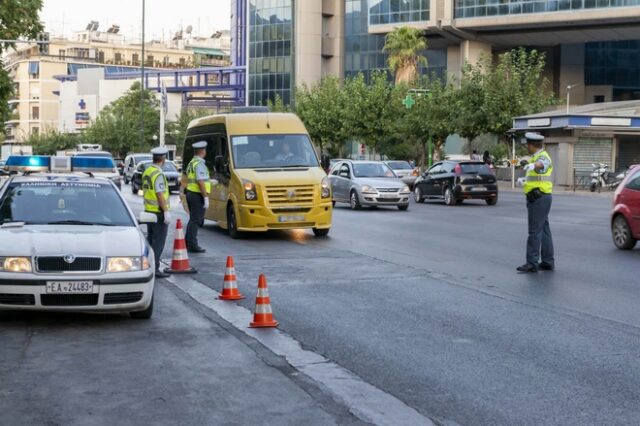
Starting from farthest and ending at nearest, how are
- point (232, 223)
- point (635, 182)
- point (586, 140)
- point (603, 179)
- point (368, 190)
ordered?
1. point (586, 140)
2. point (603, 179)
3. point (368, 190)
4. point (232, 223)
5. point (635, 182)

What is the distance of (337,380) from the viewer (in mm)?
7066

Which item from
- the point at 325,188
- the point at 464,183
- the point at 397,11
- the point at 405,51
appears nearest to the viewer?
the point at 325,188

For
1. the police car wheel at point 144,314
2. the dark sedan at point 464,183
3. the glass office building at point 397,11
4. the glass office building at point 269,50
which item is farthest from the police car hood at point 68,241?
the glass office building at point 269,50

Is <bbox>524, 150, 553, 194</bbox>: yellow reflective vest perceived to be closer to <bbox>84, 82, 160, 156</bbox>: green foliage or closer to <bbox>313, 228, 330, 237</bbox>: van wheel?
<bbox>313, 228, 330, 237</bbox>: van wheel

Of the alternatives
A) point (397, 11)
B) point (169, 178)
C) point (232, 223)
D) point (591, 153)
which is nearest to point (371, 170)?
point (232, 223)

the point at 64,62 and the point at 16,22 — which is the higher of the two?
the point at 64,62

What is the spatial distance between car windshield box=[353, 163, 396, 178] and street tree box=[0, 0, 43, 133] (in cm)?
1064

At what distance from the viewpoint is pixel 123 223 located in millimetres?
10188

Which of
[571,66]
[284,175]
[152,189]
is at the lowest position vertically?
[152,189]

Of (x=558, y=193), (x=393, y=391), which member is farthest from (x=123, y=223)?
(x=558, y=193)

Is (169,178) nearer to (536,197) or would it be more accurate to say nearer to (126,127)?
(536,197)

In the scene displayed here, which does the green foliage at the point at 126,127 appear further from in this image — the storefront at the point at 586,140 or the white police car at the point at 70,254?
the white police car at the point at 70,254

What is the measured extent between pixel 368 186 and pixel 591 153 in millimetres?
25217

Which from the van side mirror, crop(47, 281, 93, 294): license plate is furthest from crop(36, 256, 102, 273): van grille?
the van side mirror
